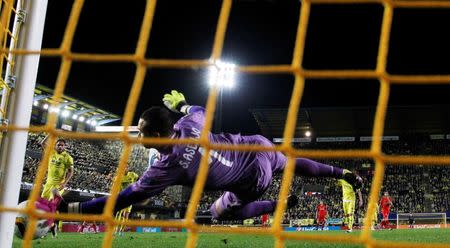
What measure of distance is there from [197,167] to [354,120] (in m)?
29.6

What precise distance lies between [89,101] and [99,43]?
39.4 ft

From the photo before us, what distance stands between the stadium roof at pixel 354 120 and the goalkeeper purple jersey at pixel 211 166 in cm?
2610

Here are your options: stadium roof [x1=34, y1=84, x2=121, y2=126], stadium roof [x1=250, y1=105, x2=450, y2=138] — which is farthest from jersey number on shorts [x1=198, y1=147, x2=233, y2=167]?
stadium roof [x1=34, y1=84, x2=121, y2=126]

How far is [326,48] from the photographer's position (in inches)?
1045

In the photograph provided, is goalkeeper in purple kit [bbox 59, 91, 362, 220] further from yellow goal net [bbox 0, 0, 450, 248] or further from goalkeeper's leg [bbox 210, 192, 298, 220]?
yellow goal net [bbox 0, 0, 450, 248]

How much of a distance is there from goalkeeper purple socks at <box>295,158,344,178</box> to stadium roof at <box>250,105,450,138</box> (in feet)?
84.6

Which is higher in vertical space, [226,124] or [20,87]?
[226,124]

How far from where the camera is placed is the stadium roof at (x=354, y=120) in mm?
30734

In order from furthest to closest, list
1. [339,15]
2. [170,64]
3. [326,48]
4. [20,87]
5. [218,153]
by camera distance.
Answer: [326,48] < [339,15] < [218,153] < [20,87] < [170,64]

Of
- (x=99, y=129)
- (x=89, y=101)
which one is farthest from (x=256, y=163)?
(x=99, y=129)

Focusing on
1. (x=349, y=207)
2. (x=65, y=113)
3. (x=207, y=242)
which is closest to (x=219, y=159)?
(x=207, y=242)

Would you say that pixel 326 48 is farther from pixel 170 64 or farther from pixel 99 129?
pixel 170 64

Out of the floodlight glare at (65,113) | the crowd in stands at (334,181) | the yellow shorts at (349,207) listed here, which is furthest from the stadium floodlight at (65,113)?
the yellow shorts at (349,207)

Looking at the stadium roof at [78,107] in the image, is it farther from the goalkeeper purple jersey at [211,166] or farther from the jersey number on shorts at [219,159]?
the jersey number on shorts at [219,159]
